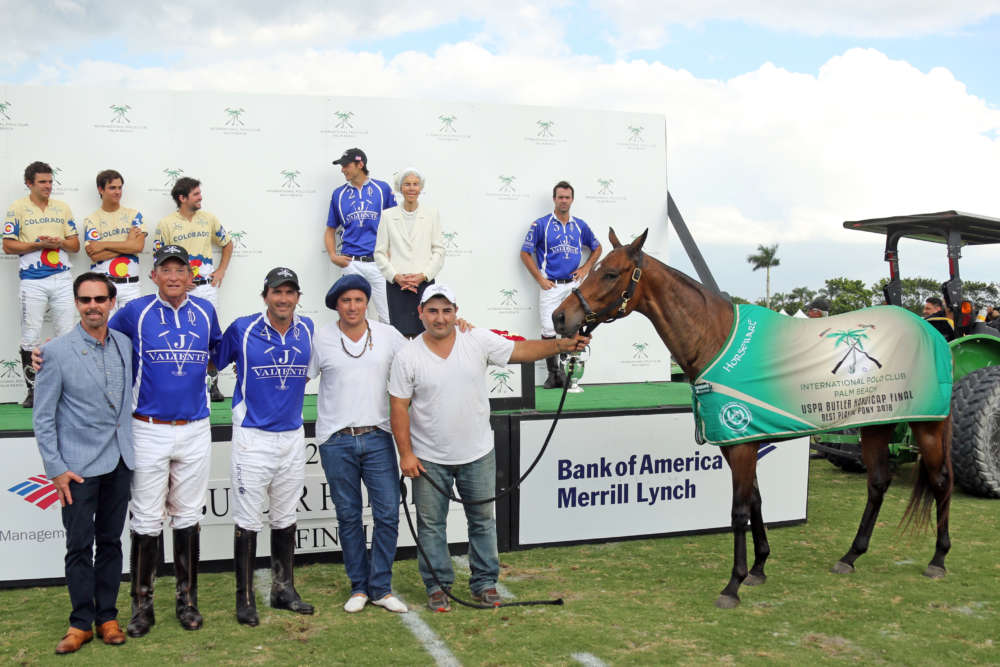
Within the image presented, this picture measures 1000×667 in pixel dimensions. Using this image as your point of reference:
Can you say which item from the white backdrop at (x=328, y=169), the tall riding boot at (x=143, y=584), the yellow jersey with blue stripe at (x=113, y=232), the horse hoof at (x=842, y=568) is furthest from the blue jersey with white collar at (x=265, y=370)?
the white backdrop at (x=328, y=169)

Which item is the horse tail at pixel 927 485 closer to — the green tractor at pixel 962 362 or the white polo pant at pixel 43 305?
the green tractor at pixel 962 362

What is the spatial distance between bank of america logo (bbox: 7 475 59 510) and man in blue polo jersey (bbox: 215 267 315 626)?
1.39 m

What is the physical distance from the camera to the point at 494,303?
8406 millimetres

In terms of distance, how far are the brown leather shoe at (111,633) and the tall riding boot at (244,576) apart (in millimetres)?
551

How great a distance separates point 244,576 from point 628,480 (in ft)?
8.98

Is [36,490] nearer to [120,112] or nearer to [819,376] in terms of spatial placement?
[120,112]

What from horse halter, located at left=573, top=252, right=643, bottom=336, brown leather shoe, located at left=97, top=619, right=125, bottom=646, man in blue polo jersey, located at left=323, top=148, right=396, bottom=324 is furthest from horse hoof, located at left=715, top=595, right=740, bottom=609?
man in blue polo jersey, located at left=323, top=148, right=396, bottom=324

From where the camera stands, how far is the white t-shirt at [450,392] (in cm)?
A: 411

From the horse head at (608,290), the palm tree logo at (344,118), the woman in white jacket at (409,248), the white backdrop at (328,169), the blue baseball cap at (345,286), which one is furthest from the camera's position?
the palm tree logo at (344,118)

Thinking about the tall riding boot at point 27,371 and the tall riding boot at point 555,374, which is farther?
the tall riding boot at point 555,374

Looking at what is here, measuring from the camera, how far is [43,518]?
4766mm

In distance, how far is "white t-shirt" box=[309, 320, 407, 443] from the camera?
4.17 m

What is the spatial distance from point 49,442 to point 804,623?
3735mm

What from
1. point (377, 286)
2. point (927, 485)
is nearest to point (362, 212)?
point (377, 286)
